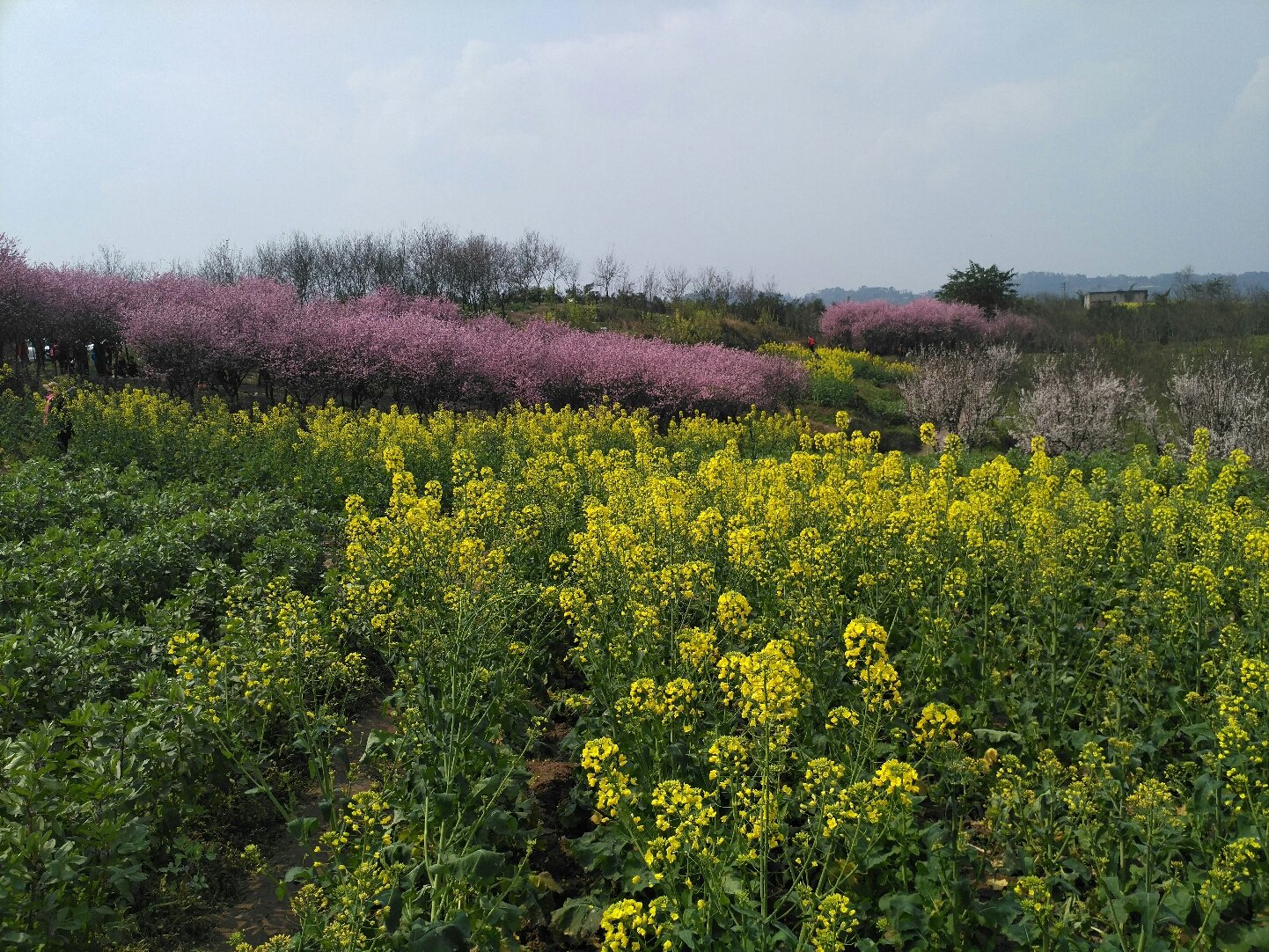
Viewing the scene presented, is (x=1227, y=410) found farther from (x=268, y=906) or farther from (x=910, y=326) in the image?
(x=910, y=326)

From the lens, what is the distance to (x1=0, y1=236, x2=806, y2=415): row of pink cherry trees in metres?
24.4

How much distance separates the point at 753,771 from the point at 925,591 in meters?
2.60

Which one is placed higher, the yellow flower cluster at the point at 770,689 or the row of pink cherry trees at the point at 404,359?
the row of pink cherry trees at the point at 404,359

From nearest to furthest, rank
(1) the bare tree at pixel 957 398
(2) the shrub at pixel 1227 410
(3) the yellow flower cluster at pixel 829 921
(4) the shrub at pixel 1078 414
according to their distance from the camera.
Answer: (3) the yellow flower cluster at pixel 829 921 → (2) the shrub at pixel 1227 410 → (4) the shrub at pixel 1078 414 → (1) the bare tree at pixel 957 398

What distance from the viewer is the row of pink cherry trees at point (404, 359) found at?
2439cm

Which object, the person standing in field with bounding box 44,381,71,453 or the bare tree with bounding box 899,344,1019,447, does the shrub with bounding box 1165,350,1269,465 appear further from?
the person standing in field with bounding box 44,381,71,453

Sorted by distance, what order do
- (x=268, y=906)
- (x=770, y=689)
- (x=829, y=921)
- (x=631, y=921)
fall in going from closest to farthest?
(x=829, y=921)
(x=631, y=921)
(x=770, y=689)
(x=268, y=906)

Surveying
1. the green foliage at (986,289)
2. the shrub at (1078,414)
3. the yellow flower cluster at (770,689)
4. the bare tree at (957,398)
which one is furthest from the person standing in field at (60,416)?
the green foliage at (986,289)

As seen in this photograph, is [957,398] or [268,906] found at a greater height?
[957,398]

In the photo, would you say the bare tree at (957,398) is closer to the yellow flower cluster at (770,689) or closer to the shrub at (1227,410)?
the shrub at (1227,410)

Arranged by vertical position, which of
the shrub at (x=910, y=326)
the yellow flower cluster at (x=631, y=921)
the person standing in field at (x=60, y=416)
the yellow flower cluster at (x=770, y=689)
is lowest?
the yellow flower cluster at (x=631, y=921)

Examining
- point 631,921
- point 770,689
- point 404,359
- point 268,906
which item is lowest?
point 268,906

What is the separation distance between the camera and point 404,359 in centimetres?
2445

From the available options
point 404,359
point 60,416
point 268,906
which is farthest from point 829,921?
point 404,359
